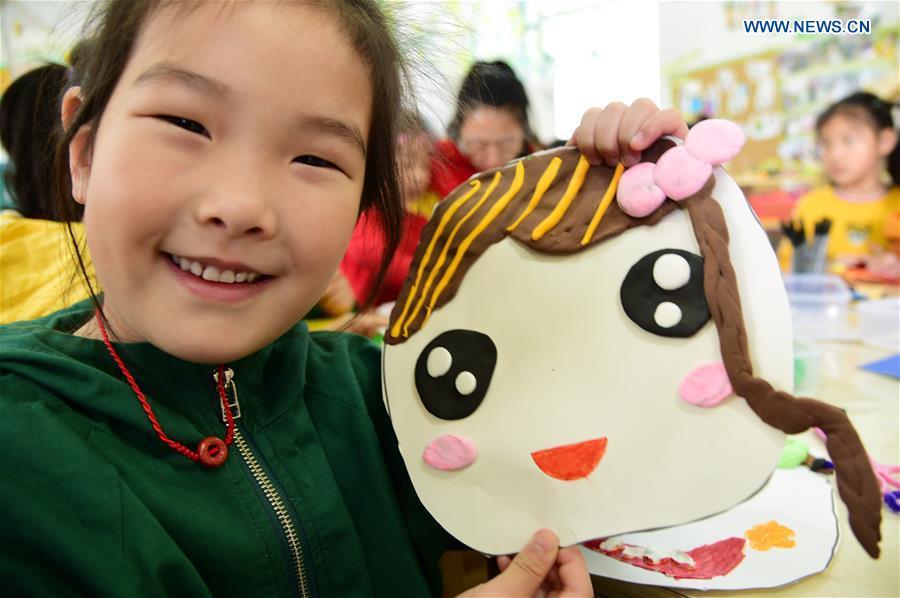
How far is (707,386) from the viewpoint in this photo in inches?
17.2

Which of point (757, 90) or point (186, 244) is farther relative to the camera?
point (757, 90)

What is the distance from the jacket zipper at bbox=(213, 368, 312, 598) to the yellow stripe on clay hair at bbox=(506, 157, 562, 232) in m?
0.30

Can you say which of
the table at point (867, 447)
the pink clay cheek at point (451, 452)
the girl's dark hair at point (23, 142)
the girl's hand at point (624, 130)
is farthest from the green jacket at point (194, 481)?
the girl's dark hair at point (23, 142)

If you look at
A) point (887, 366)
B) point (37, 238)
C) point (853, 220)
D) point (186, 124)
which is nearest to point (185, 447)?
point (186, 124)

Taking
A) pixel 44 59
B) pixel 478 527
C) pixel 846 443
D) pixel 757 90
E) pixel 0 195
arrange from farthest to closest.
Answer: pixel 757 90 < pixel 0 195 < pixel 44 59 < pixel 478 527 < pixel 846 443

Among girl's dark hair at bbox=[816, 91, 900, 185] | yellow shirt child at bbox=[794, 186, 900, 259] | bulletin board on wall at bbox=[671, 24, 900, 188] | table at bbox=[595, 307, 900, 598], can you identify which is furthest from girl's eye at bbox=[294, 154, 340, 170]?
girl's dark hair at bbox=[816, 91, 900, 185]

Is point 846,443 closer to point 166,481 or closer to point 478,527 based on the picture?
point 478,527

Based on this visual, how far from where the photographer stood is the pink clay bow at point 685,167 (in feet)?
1.51

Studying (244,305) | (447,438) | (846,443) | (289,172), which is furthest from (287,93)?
(846,443)

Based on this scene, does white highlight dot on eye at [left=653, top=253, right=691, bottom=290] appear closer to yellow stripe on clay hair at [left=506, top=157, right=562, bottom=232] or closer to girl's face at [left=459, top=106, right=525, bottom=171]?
yellow stripe on clay hair at [left=506, top=157, right=562, bottom=232]

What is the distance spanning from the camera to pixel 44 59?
88cm

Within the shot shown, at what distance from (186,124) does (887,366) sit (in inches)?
46.2

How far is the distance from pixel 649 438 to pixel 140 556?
0.39m

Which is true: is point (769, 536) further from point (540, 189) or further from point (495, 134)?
point (495, 134)
